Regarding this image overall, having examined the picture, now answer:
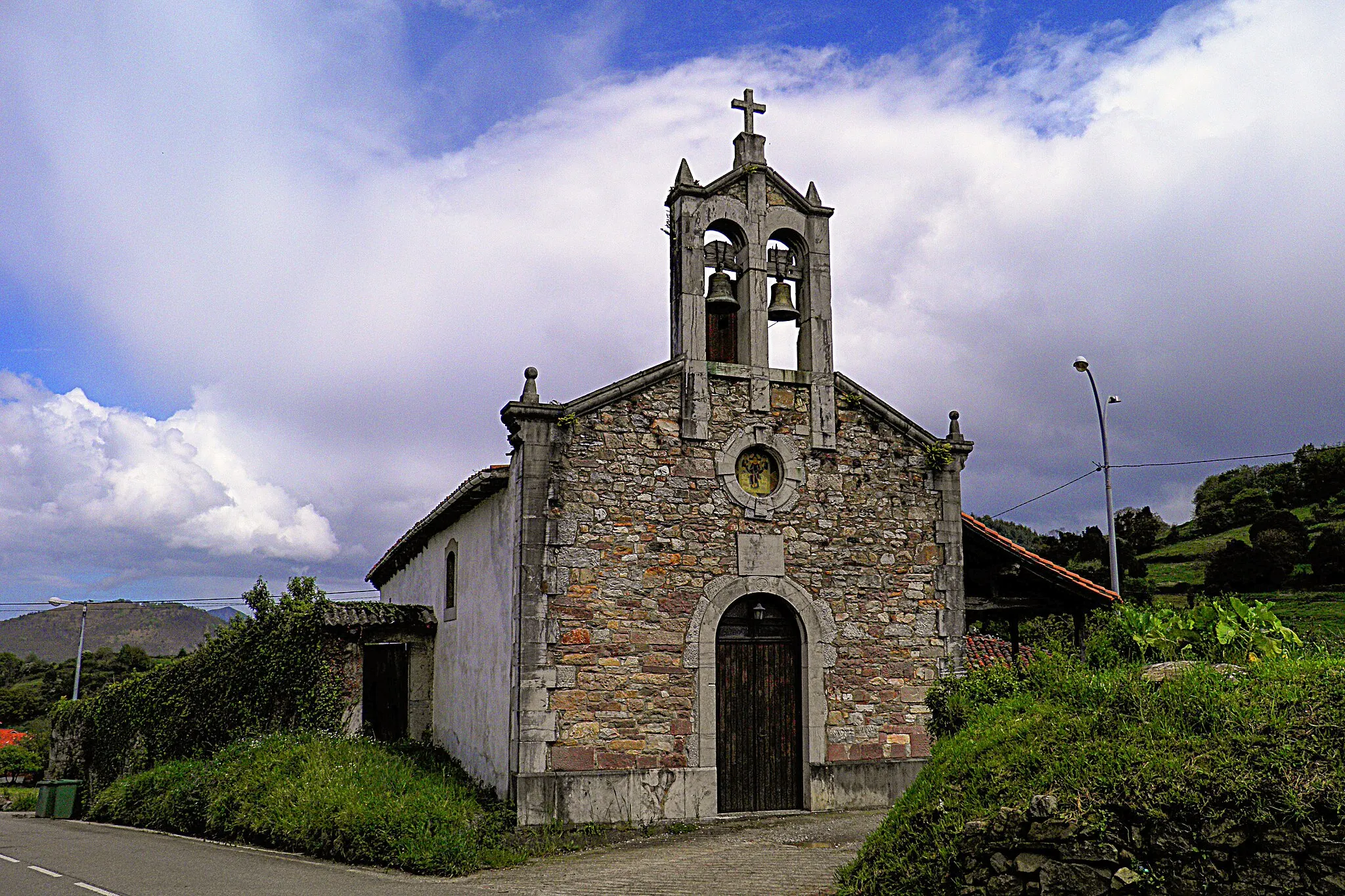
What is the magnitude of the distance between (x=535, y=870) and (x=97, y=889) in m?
3.98

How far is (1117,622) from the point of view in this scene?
9.70m

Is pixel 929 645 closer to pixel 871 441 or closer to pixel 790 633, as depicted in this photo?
pixel 790 633

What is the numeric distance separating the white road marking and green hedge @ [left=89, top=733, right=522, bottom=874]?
A: 7.00 ft

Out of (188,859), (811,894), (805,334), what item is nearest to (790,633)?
(805,334)

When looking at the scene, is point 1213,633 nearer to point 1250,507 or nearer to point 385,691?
point 385,691

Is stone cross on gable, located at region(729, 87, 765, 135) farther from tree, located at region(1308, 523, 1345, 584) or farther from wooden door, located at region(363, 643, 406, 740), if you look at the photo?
tree, located at region(1308, 523, 1345, 584)

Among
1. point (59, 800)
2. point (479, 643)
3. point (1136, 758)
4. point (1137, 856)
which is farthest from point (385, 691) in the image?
point (1137, 856)

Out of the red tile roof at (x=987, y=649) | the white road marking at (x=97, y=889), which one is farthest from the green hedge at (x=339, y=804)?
the red tile roof at (x=987, y=649)

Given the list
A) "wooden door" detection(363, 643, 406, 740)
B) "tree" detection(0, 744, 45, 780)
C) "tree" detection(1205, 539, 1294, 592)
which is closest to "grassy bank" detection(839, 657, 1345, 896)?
"wooden door" detection(363, 643, 406, 740)

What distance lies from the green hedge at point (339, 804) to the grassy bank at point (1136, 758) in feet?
15.2

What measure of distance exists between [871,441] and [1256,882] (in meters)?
8.40

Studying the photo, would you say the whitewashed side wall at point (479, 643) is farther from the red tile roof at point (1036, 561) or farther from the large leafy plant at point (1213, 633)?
the large leafy plant at point (1213, 633)

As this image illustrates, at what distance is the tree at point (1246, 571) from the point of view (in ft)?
91.9

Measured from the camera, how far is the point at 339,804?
11117mm
